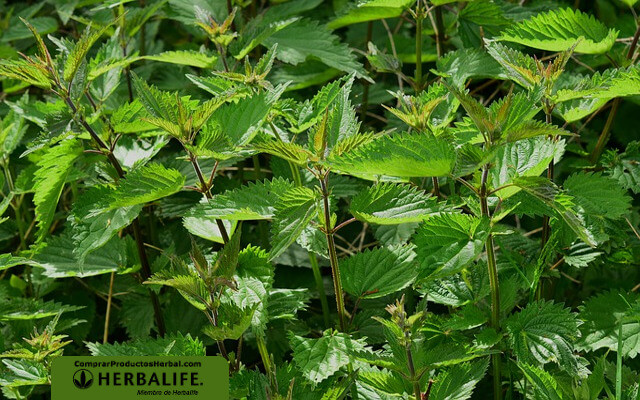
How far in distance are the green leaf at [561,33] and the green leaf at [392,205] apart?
49 centimetres

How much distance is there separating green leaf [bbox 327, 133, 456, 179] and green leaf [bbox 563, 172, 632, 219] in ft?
1.13

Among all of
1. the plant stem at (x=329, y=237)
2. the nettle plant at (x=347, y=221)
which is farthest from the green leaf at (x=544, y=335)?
the plant stem at (x=329, y=237)

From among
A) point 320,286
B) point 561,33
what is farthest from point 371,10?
point 320,286

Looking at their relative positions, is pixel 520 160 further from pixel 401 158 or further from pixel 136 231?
pixel 136 231

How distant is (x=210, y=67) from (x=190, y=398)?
754 millimetres

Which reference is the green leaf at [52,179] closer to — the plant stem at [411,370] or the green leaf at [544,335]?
the plant stem at [411,370]

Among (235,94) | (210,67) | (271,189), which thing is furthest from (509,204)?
(210,67)

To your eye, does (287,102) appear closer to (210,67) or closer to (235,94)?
(235,94)

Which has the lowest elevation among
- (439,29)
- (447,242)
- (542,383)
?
(542,383)

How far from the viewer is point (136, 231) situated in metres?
1.56

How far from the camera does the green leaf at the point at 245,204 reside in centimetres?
123

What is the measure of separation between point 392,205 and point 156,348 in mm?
461

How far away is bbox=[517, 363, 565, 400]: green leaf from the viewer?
3.83 feet

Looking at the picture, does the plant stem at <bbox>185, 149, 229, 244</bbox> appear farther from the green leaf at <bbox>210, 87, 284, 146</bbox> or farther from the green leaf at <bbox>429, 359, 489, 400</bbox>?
the green leaf at <bbox>429, 359, 489, 400</bbox>
